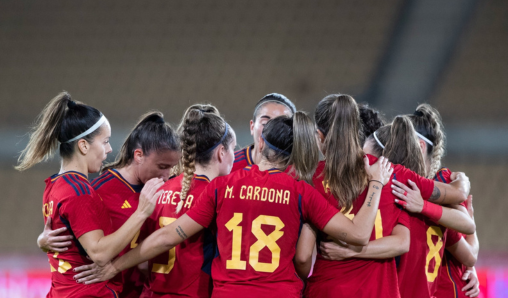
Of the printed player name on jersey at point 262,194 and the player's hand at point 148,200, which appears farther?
the player's hand at point 148,200

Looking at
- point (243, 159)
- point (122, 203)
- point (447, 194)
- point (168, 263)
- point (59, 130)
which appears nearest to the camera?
point (168, 263)

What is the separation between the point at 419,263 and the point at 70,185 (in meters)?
2.19

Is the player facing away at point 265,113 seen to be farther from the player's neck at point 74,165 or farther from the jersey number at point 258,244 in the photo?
the jersey number at point 258,244

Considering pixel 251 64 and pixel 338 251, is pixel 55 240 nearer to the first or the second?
pixel 338 251

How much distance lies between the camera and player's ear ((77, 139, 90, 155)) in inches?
111

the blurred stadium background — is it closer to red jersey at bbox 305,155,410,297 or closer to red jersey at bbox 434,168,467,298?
red jersey at bbox 434,168,467,298

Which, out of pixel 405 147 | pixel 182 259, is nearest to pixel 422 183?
pixel 405 147

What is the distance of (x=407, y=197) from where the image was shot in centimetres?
277

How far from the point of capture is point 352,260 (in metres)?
Result: 2.66

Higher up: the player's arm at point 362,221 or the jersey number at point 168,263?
the player's arm at point 362,221

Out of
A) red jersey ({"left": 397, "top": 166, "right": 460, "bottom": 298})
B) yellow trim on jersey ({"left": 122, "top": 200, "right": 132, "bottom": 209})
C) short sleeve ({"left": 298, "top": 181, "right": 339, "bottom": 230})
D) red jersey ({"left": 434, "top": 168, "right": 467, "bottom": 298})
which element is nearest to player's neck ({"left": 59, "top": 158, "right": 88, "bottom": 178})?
yellow trim on jersey ({"left": 122, "top": 200, "right": 132, "bottom": 209})

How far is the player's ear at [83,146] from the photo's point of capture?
9.27 ft

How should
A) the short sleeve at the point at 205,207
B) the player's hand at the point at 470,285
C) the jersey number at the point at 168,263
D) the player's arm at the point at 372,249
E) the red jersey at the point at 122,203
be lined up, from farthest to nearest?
1. the player's hand at the point at 470,285
2. the red jersey at the point at 122,203
3. the jersey number at the point at 168,263
4. the player's arm at the point at 372,249
5. the short sleeve at the point at 205,207

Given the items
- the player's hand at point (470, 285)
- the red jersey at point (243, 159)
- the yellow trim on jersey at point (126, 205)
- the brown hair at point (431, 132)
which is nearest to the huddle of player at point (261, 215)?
the yellow trim on jersey at point (126, 205)
